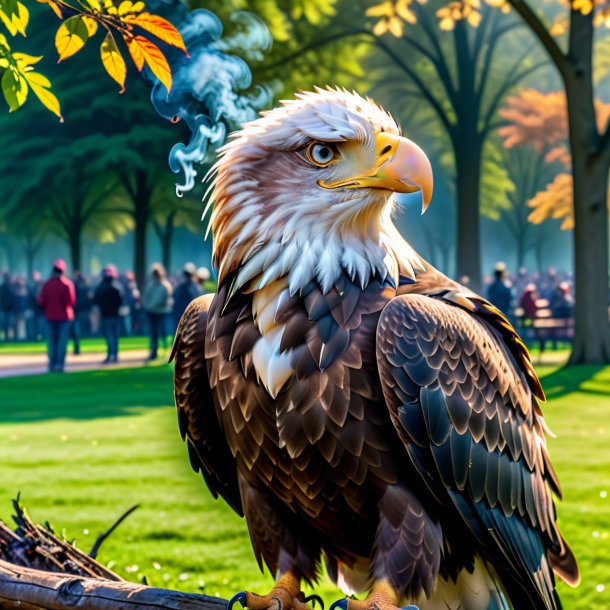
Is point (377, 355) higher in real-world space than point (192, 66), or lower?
lower

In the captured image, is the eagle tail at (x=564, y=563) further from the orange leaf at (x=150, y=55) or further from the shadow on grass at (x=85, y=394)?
the shadow on grass at (x=85, y=394)

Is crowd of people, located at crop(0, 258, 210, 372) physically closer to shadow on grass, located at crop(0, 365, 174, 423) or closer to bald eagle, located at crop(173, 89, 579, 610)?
shadow on grass, located at crop(0, 365, 174, 423)

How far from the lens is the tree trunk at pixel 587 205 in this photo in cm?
1384

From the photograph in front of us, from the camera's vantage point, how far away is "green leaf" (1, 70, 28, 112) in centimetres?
262

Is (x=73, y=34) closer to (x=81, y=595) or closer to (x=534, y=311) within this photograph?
(x=81, y=595)

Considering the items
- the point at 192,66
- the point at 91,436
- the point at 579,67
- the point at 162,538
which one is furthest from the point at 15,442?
the point at 579,67

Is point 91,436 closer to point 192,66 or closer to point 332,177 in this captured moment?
point 192,66

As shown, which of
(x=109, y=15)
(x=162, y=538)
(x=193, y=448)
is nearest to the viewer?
(x=109, y=15)

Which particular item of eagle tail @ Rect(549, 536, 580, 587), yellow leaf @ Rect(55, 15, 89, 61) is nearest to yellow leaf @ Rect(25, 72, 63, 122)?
yellow leaf @ Rect(55, 15, 89, 61)

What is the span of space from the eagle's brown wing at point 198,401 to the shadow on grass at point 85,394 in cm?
805

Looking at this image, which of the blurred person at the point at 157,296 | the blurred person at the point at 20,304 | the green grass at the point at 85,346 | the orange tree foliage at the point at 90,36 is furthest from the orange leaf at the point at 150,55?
the blurred person at the point at 20,304

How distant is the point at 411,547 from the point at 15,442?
7.50 meters

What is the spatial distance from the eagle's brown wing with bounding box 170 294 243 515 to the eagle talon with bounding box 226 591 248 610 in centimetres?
54

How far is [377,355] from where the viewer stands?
2416 mm
